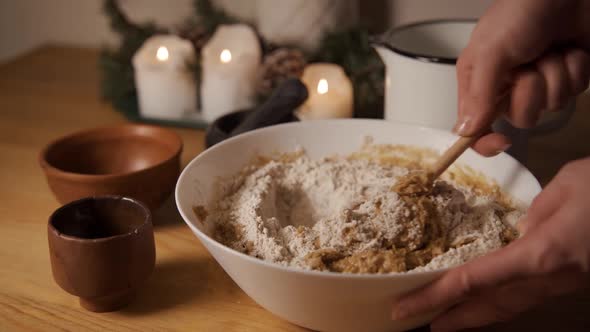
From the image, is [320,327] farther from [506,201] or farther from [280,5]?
[280,5]

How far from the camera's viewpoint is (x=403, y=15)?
1.47 m

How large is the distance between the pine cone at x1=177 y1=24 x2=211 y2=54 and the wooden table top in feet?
0.67

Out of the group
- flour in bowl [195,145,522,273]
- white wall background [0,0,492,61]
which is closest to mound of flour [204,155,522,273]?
flour in bowl [195,145,522,273]

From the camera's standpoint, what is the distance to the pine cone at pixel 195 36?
4.43ft

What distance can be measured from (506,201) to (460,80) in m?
0.18

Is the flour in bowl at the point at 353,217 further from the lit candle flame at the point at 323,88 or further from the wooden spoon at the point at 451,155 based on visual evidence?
the lit candle flame at the point at 323,88

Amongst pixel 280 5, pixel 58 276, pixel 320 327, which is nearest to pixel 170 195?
pixel 58 276

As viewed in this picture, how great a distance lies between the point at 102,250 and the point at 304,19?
80 centimetres

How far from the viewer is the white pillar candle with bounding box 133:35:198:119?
49.8 inches

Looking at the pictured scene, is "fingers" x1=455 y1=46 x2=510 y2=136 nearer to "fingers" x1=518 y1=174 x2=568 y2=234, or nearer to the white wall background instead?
"fingers" x1=518 y1=174 x2=568 y2=234

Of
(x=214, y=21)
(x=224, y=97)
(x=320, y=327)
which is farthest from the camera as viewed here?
(x=214, y=21)

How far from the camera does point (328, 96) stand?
1.19 meters

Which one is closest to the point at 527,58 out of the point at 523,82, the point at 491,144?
the point at 523,82

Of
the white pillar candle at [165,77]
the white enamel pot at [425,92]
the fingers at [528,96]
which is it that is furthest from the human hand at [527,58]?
the white pillar candle at [165,77]
